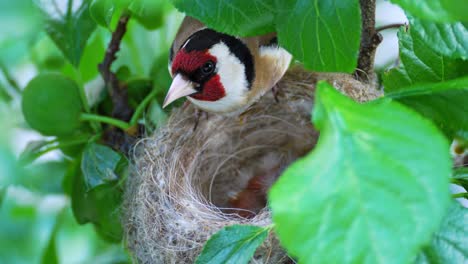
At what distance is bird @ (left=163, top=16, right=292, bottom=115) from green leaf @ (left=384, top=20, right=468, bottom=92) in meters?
0.32

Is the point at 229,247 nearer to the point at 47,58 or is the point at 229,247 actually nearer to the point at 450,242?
the point at 450,242

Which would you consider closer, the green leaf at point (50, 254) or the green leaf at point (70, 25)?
the green leaf at point (70, 25)

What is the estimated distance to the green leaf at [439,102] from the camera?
715 mm

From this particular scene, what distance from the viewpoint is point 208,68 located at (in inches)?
43.4

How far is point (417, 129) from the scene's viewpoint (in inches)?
20.5

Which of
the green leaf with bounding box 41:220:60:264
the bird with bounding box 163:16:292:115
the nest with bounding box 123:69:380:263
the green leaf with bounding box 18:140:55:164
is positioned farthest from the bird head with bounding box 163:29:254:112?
the green leaf with bounding box 41:220:60:264

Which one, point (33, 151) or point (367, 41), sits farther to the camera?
point (33, 151)

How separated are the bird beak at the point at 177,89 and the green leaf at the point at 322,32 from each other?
1.01 ft

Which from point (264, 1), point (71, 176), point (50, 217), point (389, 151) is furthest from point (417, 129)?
point (50, 217)

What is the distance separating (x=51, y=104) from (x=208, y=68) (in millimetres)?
262

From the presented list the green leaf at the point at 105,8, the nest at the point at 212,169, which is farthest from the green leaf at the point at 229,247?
the green leaf at the point at 105,8

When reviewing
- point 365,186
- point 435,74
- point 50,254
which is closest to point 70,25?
point 50,254

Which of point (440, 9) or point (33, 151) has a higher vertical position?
point (440, 9)

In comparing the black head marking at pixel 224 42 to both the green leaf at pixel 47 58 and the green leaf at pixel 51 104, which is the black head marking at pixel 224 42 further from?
the green leaf at pixel 47 58
